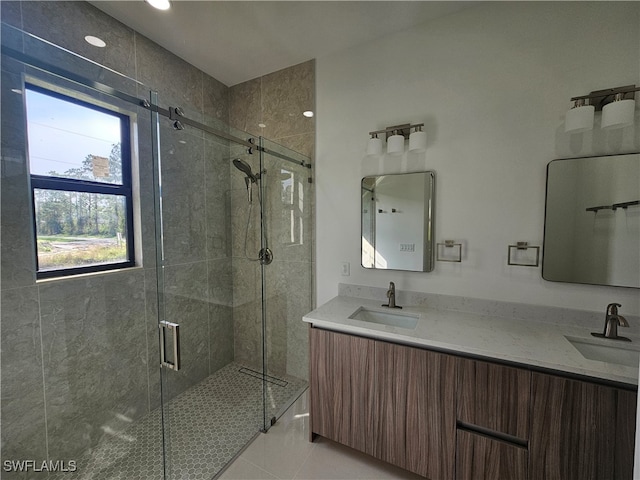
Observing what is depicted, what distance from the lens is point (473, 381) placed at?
4.32ft

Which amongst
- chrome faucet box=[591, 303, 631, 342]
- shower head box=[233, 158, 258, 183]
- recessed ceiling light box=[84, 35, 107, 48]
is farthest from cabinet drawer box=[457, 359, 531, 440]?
recessed ceiling light box=[84, 35, 107, 48]

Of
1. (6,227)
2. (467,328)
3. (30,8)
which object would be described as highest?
(30,8)

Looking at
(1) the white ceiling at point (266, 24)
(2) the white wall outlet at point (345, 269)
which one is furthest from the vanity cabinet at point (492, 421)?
(1) the white ceiling at point (266, 24)

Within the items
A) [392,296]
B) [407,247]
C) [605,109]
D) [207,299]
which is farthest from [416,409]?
[605,109]

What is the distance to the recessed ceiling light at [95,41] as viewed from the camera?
1621 mm

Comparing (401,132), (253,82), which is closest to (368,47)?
(401,132)

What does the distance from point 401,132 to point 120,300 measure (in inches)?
92.1

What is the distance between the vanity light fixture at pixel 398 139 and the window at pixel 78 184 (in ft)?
5.86

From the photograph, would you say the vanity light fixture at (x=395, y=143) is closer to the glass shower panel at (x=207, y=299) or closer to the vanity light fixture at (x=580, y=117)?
the vanity light fixture at (x=580, y=117)

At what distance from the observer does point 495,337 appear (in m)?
1.42

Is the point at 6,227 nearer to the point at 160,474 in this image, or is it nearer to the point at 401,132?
the point at 160,474

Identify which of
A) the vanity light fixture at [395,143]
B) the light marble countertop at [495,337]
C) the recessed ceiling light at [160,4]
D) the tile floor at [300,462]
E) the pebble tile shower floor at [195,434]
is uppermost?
the recessed ceiling light at [160,4]

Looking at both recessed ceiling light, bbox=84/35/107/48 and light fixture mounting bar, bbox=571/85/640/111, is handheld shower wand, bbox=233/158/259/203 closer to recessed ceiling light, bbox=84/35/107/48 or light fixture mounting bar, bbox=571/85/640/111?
recessed ceiling light, bbox=84/35/107/48

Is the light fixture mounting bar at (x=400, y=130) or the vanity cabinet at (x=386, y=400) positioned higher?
the light fixture mounting bar at (x=400, y=130)
